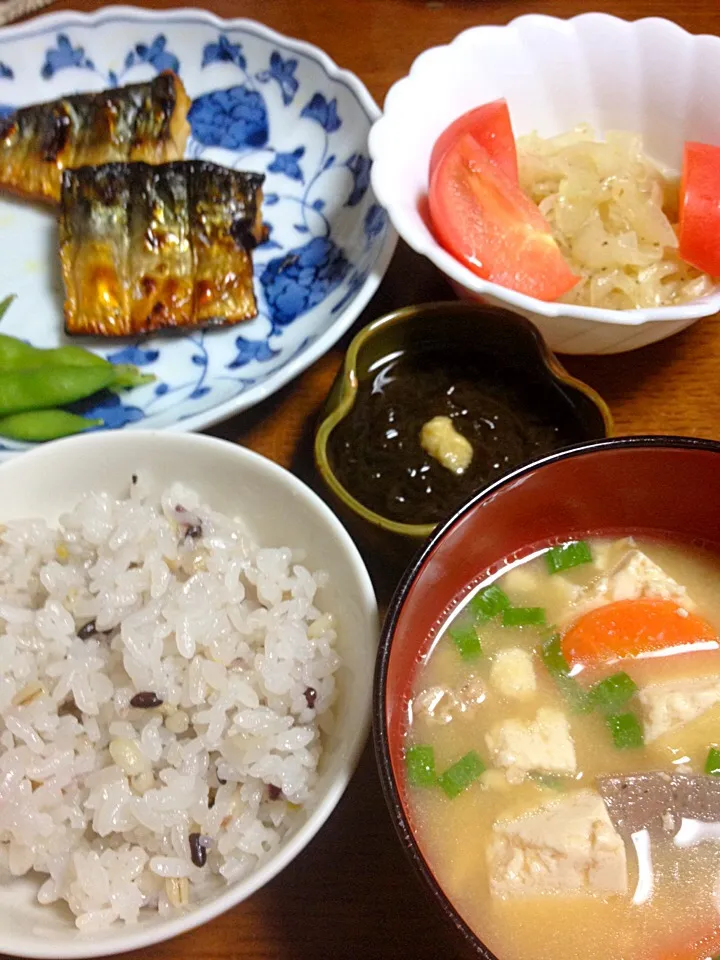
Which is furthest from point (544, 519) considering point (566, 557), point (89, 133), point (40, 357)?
point (89, 133)

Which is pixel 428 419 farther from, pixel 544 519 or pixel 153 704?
pixel 153 704

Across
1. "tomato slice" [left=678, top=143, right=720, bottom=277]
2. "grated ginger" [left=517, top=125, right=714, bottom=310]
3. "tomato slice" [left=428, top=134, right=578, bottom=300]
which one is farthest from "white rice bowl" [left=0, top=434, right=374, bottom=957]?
"tomato slice" [left=678, top=143, right=720, bottom=277]

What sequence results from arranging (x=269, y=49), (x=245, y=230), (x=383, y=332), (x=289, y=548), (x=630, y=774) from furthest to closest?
1. (x=269, y=49)
2. (x=245, y=230)
3. (x=383, y=332)
4. (x=289, y=548)
5. (x=630, y=774)

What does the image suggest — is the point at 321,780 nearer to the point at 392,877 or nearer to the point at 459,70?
the point at 392,877

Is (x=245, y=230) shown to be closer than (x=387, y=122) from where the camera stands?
No

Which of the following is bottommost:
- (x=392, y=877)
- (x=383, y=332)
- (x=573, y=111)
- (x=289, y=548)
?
(x=392, y=877)

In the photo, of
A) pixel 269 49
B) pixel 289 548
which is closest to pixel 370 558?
pixel 289 548
